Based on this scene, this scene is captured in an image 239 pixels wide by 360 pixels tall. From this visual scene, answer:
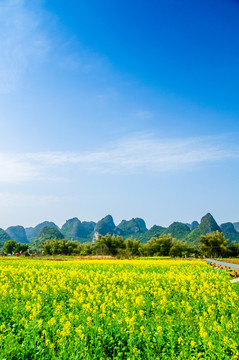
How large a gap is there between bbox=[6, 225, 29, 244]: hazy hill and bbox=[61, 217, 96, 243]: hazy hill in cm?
2600

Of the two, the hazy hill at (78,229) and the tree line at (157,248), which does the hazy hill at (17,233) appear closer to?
the hazy hill at (78,229)

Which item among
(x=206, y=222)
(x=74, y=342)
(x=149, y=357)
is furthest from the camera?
(x=206, y=222)

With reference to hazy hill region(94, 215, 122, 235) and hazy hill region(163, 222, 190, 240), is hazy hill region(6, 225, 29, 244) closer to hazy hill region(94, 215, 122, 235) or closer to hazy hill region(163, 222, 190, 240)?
hazy hill region(94, 215, 122, 235)

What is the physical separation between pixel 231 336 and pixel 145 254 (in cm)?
4710

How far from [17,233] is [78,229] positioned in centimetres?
4490

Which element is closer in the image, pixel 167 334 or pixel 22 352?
pixel 22 352

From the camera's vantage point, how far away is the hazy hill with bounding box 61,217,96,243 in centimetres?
14325

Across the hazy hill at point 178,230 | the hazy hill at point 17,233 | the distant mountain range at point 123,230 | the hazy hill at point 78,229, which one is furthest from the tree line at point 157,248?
the hazy hill at point 17,233

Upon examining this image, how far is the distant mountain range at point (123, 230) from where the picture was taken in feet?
313

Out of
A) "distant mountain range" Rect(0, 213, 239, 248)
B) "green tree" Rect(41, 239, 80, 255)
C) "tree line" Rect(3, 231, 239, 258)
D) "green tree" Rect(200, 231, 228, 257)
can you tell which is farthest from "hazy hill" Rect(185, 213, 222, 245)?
"green tree" Rect(41, 239, 80, 255)

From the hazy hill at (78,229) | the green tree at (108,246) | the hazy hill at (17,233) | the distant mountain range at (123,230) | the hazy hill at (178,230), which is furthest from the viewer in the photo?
the hazy hill at (17,233)

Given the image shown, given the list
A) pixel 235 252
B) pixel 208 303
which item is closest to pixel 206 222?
pixel 235 252

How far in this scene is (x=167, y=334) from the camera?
505 cm

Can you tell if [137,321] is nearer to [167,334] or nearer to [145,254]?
[167,334]
